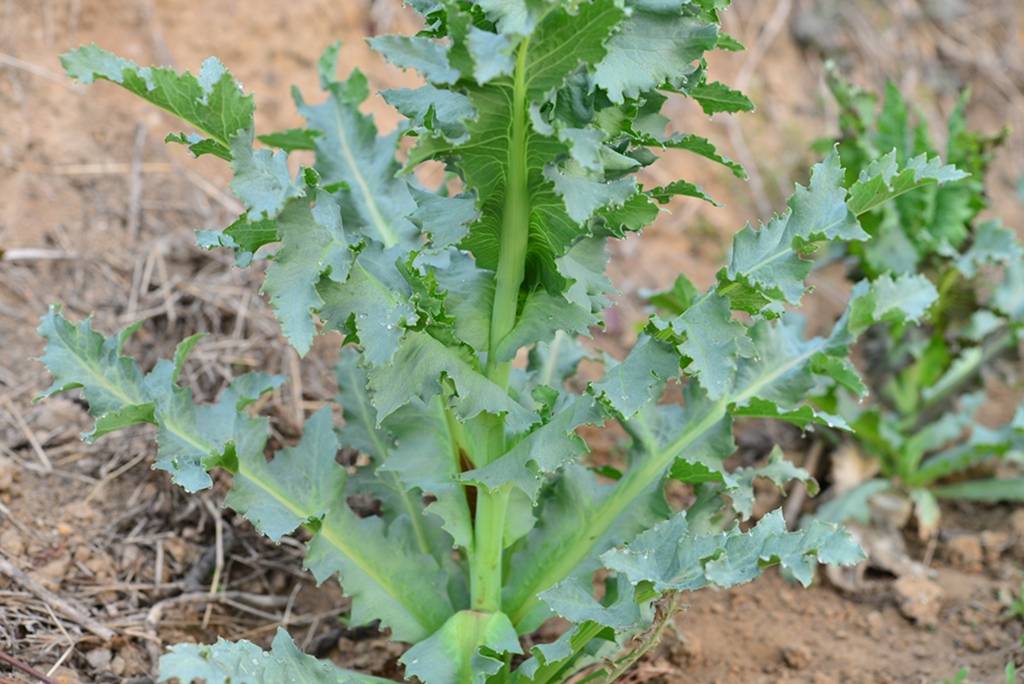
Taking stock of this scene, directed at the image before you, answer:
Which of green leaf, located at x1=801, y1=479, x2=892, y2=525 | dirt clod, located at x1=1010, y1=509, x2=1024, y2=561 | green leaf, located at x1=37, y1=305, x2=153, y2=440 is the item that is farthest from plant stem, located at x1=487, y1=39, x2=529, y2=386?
dirt clod, located at x1=1010, y1=509, x2=1024, y2=561

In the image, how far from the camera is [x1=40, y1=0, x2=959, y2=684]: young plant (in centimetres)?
191

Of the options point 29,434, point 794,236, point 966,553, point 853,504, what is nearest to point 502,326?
point 794,236

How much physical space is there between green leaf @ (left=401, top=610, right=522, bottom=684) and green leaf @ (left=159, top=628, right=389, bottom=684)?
160 millimetres

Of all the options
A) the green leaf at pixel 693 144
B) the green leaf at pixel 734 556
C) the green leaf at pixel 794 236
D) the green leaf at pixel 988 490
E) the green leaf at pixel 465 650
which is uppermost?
the green leaf at pixel 693 144

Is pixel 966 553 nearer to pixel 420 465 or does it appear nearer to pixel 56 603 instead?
pixel 420 465

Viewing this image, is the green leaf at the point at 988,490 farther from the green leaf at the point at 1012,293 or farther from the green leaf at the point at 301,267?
the green leaf at the point at 301,267

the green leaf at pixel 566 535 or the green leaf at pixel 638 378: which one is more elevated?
the green leaf at pixel 638 378

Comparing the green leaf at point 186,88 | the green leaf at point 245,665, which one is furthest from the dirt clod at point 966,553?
the green leaf at point 186,88

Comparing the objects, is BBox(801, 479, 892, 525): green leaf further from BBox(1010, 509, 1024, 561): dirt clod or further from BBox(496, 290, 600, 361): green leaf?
BBox(496, 290, 600, 361): green leaf

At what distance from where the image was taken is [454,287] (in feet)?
7.20

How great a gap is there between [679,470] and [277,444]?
1197 mm

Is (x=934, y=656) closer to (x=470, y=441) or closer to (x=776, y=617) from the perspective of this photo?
(x=776, y=617)

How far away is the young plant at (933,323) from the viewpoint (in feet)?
11.5

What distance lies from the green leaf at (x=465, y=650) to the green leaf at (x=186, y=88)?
1.09 m
